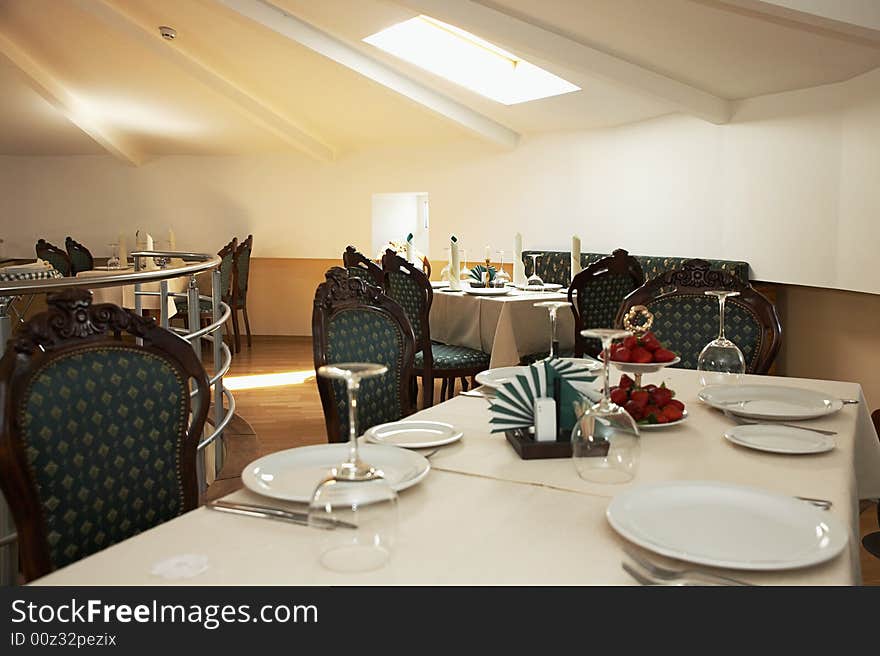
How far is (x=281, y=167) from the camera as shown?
858cm

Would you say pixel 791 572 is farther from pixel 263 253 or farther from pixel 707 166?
pixel 263 253

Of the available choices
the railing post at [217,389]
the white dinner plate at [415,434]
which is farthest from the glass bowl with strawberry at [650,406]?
the railing post at [217,389]

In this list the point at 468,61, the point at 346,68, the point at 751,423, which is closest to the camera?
the point at 751,423

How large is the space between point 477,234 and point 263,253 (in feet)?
7.93

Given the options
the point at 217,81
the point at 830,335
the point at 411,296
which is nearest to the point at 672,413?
the point at 411,296

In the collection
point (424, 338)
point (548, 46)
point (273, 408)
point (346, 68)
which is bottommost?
point (273, 408)

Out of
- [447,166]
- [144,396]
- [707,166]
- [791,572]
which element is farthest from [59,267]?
[791,572]

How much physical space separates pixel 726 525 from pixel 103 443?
114 centimetres

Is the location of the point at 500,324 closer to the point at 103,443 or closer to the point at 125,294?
the point at 103,443

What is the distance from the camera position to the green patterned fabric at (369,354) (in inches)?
94.0

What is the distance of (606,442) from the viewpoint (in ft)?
4.81

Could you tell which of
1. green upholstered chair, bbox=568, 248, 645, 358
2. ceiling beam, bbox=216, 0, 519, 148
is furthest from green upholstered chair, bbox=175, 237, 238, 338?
green upholstered chair, bbox=568, 248, 645, 358

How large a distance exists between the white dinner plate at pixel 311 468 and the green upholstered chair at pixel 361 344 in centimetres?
72

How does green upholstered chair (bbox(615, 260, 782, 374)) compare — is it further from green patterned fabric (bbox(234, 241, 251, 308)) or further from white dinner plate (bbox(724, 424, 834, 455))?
green patterned fabric (bbox(234, 241, 251, 308))
